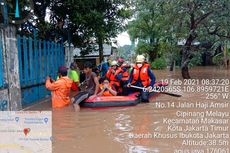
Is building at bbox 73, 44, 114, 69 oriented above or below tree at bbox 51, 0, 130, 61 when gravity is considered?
below

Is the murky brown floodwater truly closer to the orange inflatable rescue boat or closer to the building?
the orange inflatable rescue boat

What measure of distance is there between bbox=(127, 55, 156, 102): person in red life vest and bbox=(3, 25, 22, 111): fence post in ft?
12.4

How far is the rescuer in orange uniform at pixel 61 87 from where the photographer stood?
890cm

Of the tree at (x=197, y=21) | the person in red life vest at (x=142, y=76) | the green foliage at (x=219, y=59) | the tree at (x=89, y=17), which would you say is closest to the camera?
the person in red life vest at (x=142, y=76)

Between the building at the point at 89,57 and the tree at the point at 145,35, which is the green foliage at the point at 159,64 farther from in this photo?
the building at the point at 89,57

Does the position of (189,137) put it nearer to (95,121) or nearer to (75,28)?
(95,121)

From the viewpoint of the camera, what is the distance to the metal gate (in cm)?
987

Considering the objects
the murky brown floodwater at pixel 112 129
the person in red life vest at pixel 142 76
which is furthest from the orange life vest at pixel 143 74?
the murky brown floodwater at pixel 112 129

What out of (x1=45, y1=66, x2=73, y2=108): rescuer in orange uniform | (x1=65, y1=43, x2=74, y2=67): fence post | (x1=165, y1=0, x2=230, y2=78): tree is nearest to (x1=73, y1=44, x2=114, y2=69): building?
(x1=65, y1=43, x2=74, y2=67): fence post

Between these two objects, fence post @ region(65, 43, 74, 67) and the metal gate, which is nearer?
the metal gate

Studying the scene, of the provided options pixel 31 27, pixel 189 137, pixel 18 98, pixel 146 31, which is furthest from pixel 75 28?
pixel 146 31

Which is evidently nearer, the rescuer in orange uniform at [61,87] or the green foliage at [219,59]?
the rescuer in orange uniform at [61,87]

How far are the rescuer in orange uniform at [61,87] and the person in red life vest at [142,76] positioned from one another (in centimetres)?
215

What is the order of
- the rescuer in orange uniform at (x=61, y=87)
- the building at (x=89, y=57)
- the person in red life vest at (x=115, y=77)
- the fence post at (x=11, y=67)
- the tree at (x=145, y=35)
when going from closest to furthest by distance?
1. the fence post at (x=11, y=67)
2. the rescuer in orange uniform at (x=61, y=87)
3. the person in red life vest at (x=115, y=77)
4. the building at (x=89, y=57)
5. the tree at (x=145, y=35)
